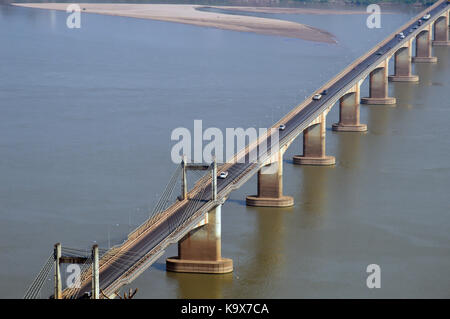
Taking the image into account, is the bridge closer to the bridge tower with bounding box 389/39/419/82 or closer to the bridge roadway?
the bridge roadway

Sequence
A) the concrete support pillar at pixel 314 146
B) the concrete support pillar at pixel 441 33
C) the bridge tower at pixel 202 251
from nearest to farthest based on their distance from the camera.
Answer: the bridge tower at pixel 202 251
the concrete support pillar at pixel 314 146
the concrete support pillar at pixel 441 33

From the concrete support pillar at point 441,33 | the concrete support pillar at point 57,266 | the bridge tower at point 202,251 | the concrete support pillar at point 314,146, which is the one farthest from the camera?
the concrete support pillar at point 441,33

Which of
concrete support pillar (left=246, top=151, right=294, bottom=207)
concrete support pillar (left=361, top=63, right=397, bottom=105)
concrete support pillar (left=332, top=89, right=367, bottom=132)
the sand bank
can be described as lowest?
concrete support pillar (left=246, top=151, right=294, bottom=207)

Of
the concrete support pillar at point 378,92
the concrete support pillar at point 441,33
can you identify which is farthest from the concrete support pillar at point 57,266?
the concrete support pillar at point 441,33

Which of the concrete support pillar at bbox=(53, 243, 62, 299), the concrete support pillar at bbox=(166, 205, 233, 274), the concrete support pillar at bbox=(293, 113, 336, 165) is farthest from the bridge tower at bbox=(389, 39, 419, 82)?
the concrete support pillar at bbox=(53, 243, 62, 299)

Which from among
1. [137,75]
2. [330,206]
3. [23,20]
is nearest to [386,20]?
[23,20]

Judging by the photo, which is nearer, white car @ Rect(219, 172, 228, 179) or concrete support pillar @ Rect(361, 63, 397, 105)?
white car @ Rect(219, 172, 228, 179)

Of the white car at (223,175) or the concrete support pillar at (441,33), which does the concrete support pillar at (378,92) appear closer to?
the white car at (223,175)

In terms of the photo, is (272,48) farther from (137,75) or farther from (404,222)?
(404,222)
